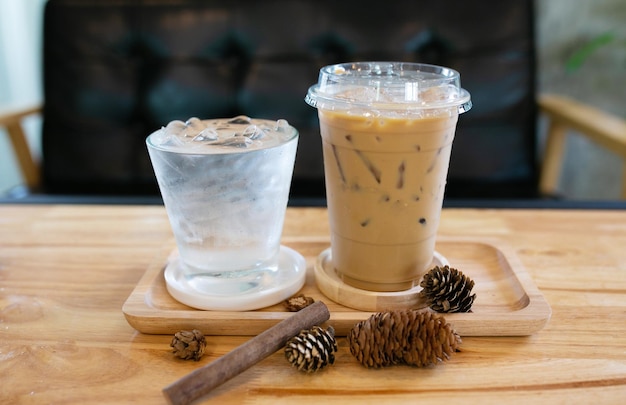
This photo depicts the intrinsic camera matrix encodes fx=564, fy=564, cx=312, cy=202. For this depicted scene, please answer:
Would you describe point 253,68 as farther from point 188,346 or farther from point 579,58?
point 188,346

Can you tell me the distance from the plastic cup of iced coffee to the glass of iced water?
0.19ft

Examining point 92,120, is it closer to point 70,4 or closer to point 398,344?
point 70,4

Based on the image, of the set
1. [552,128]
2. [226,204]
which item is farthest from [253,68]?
[226,204]

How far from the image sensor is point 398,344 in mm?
518

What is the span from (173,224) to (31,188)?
1149 mm

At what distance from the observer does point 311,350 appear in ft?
1.69

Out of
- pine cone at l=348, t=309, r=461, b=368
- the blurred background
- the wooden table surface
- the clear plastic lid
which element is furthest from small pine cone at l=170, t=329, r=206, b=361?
the blurred background

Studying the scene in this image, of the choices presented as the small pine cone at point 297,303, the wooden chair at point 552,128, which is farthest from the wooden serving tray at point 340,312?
the wooden chair at point 552,128

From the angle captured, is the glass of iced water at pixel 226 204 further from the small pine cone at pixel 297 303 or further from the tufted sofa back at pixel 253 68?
the tufted sofa back at pixel 253 68

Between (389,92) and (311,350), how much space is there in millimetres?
260

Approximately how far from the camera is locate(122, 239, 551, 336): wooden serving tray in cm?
57

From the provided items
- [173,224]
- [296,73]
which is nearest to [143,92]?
[296,73]

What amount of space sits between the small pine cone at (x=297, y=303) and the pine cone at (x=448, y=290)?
125 millimetres

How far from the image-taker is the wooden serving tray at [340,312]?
0.57 metres
